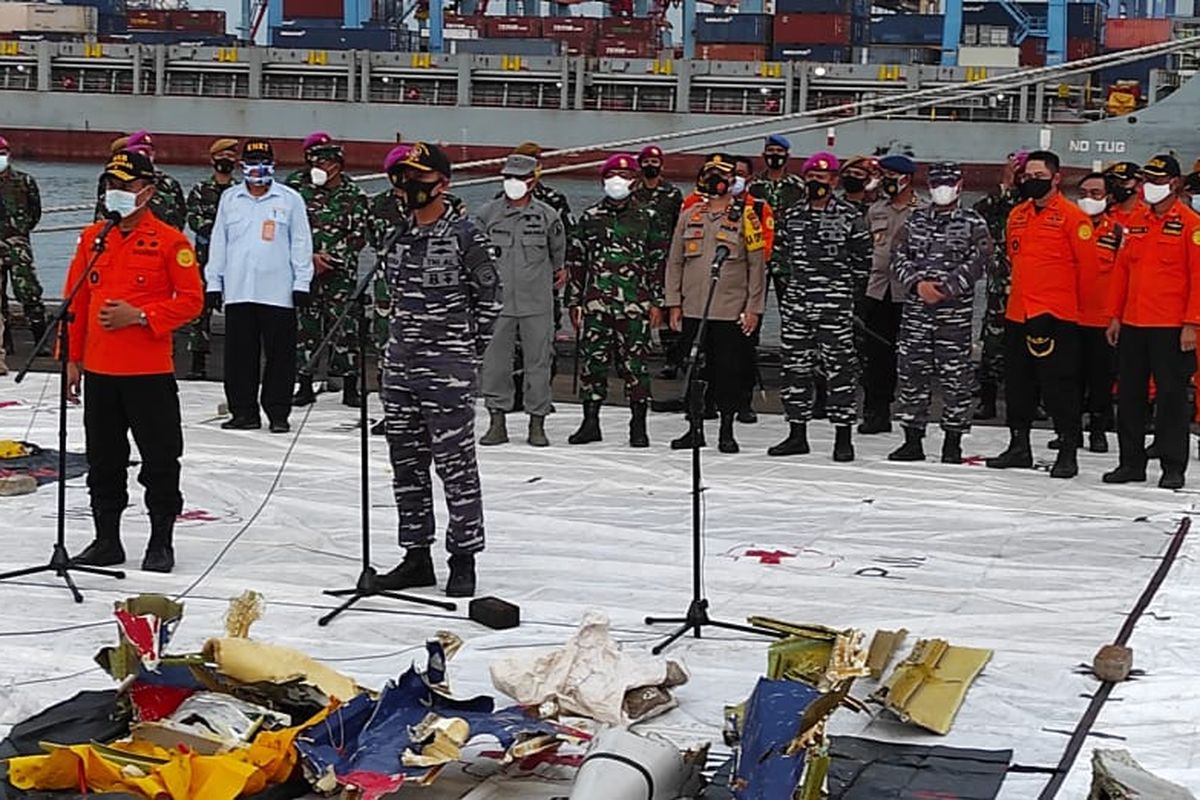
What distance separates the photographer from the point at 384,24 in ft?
195

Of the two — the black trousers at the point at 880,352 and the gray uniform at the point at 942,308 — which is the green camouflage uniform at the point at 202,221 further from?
the gray uniform at the point at 942,308

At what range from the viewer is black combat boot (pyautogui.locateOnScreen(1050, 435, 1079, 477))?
28.0ft

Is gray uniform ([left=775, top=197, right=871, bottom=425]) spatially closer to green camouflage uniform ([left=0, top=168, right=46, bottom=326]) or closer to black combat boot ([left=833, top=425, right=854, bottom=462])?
black combat boot ([left=833, top=425, right=854, bottom=462])

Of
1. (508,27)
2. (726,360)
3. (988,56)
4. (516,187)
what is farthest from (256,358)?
(508,27)

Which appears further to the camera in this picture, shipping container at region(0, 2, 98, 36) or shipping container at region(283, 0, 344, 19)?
shipping container at region(0, 2, 98, 36)

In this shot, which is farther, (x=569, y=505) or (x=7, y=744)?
(x=569, y=505)

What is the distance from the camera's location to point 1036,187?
27.9ft

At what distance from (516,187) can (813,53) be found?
140 ft

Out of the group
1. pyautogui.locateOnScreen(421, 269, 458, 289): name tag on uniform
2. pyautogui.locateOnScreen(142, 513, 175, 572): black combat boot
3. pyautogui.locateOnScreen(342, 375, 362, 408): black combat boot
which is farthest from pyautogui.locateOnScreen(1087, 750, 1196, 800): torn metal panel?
pyautogui.locateOnScreen(342, 375, 362, 408): black combat boot

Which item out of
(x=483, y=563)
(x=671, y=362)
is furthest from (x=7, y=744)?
(x=671, y=362)

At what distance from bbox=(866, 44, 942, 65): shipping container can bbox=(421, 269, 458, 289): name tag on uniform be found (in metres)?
46.5

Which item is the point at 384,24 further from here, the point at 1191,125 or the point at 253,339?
the point at 253,339

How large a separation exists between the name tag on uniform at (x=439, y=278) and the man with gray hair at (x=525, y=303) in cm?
299

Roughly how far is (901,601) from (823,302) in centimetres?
283
